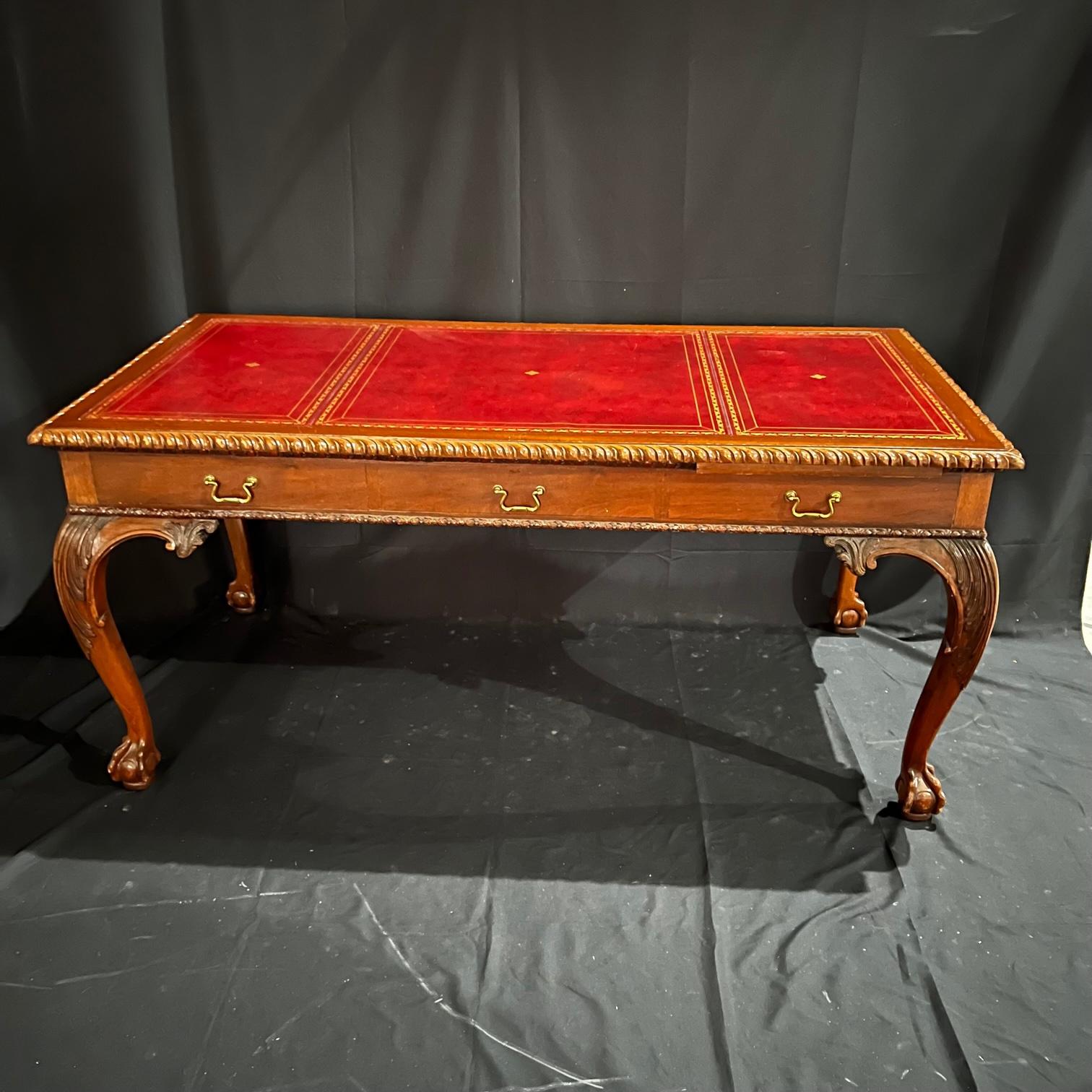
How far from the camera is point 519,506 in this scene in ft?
7.44

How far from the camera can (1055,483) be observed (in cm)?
311

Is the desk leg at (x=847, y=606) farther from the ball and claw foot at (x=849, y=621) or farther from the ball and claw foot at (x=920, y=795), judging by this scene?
the ball and claw foot at (x=920, y=795)

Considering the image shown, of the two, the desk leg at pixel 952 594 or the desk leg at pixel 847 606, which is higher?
the desk leg at pixel 952 594

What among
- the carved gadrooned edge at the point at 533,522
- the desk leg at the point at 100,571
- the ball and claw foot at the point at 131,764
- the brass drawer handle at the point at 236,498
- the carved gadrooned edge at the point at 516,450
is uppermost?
the carved gadrooned edge at the point at 516,450

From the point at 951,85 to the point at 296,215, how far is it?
69.5 inches

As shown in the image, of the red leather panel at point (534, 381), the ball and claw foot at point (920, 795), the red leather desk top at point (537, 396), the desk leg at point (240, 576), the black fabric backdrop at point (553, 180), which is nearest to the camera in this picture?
the red leather desk top at point (537, 396)

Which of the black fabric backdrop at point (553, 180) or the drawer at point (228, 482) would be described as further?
the black fabric backdrop at point (553, 180)

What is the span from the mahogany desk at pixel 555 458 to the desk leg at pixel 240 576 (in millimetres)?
720

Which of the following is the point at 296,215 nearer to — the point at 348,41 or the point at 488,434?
the point at 348,41

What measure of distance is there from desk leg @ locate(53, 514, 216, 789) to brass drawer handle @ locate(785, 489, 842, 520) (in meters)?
1.27

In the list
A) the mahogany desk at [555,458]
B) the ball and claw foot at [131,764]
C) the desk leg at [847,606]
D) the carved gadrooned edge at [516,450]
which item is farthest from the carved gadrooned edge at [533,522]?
the desk leg at [847,606]

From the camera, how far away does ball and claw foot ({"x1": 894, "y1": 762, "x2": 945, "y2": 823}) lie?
2543mm

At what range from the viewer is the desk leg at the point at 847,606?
→ 323 cm

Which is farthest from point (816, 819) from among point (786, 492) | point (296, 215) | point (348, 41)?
point (348, 41)
